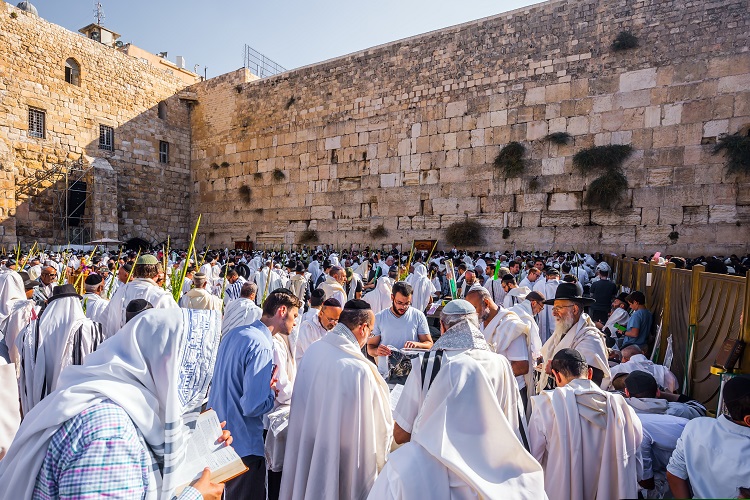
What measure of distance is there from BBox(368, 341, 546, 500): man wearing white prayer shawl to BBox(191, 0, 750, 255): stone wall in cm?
1240

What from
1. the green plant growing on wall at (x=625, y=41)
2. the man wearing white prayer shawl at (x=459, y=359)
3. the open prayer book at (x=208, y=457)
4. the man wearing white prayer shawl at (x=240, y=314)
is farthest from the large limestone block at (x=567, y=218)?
the open prayer book at (x=208, y=457)

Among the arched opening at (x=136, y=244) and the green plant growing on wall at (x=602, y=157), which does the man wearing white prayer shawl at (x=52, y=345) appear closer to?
the green plant growing on wall at (x=602, y=157)

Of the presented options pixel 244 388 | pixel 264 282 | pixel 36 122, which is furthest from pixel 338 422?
pixel 36 122

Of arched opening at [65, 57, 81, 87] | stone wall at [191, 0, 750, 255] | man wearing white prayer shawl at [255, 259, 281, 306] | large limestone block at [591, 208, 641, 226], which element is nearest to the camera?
man wearing white prayer shawl at [255, 259, 281, 306]

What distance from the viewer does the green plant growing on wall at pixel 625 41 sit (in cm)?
1248

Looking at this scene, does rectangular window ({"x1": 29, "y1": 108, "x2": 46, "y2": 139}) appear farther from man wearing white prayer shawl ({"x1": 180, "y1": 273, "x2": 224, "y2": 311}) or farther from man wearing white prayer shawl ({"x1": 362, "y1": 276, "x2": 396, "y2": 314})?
man wearing white prayer shawl ({"x1": 362, "y1": 276, "x2": 396, "y2": 314})

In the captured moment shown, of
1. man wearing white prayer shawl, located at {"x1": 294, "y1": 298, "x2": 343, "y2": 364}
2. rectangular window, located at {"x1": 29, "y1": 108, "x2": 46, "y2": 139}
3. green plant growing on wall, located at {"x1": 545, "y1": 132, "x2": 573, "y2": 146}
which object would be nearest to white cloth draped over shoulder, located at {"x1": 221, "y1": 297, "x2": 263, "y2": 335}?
man wearing white prayer shawl, located at {"x1": 294, "y1": 298, "x2": 343, "y2": 364}

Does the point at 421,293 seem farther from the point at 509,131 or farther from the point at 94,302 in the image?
the point at 509,131

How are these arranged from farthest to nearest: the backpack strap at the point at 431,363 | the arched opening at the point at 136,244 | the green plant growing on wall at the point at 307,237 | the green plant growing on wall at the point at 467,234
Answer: the arched opening at the point at 136,244 → the green plant growing on wall at the point at 307,237 → the green plant growing on wall at the point at 467,234 → the backpack strap at the point at 431,363

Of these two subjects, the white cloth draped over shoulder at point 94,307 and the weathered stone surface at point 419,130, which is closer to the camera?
the white cloth draped over shoulder at point 94,307

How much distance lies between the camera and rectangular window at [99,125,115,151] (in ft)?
59.0

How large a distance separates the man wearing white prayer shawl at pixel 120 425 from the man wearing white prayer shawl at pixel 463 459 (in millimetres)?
611

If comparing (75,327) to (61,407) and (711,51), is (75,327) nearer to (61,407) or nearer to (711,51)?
(61,407)

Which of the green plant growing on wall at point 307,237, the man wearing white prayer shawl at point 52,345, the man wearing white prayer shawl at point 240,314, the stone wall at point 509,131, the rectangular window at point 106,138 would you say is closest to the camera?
the man wearing white prayer shawl at point 52,345
